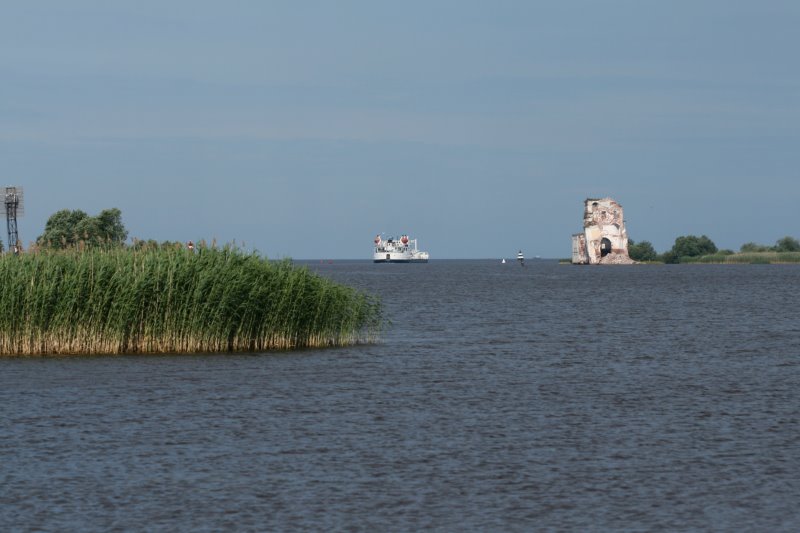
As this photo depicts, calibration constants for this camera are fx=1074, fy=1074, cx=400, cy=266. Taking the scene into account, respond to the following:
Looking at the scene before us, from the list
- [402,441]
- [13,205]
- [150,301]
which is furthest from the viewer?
[13,205]

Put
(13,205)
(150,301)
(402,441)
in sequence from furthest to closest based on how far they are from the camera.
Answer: (13,205)
(150,301)
(402,441)

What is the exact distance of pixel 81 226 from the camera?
103438 millimetres

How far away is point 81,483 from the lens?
17.7 metres

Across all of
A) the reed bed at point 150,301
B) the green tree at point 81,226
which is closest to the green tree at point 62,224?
the green tree at point 81,226

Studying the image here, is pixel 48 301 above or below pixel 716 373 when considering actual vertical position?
above

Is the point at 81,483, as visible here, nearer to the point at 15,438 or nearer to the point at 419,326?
the point at 15,438

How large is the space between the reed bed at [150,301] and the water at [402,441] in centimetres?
96

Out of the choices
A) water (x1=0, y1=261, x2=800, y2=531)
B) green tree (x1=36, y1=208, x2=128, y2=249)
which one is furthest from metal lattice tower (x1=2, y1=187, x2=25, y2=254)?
water (x1=0, y1=261, x2=800, y2=531)

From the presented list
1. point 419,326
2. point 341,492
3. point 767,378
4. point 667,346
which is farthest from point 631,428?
point 419,326

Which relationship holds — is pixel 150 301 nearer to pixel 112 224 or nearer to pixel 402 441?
pixel 402 441

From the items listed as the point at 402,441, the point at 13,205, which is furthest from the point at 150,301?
the point at 13,205

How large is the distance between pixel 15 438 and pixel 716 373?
869 inches

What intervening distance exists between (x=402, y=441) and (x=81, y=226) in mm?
87543

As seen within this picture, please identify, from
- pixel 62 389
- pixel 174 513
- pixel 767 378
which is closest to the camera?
pixel 174 513
